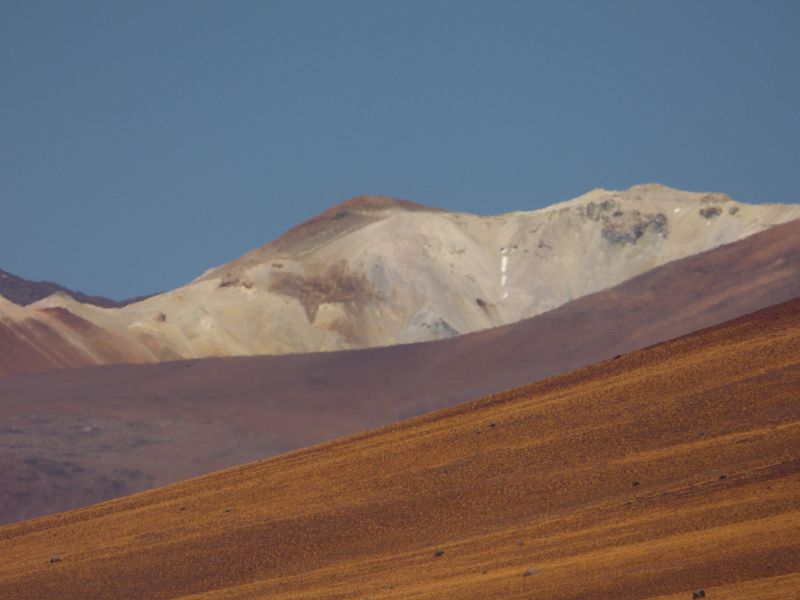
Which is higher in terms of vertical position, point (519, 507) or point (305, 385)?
point (305, 385)

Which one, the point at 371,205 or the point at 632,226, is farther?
the point at 371,205

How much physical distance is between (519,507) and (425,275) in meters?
87.3

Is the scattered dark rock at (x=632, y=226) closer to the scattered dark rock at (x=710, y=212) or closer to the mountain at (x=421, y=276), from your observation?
the mountain at (x=421, y=276)

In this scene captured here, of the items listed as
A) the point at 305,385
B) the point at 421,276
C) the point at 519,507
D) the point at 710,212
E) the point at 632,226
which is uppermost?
the point at 632,226

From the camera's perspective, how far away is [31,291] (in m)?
147

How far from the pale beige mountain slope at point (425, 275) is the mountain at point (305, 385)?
58.8 feet

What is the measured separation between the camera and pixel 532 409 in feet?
105

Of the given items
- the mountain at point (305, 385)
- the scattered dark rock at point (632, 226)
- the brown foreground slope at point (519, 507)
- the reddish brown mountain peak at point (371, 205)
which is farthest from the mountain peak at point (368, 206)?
the brown foreground slope at point (519, 507)

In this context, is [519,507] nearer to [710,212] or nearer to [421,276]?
[421,276]

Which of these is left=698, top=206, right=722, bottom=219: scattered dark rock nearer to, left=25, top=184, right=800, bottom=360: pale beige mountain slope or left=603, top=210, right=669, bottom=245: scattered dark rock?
left=25, top=184, right=800, bottom=360: pale beige mountain slope

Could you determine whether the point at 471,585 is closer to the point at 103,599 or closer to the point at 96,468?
the point at 103,599

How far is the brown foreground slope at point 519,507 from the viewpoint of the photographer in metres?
18.9

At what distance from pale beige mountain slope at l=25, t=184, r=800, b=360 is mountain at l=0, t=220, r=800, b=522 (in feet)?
58.8

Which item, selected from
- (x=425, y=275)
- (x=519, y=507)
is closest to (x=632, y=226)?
(x=425, y=275)
